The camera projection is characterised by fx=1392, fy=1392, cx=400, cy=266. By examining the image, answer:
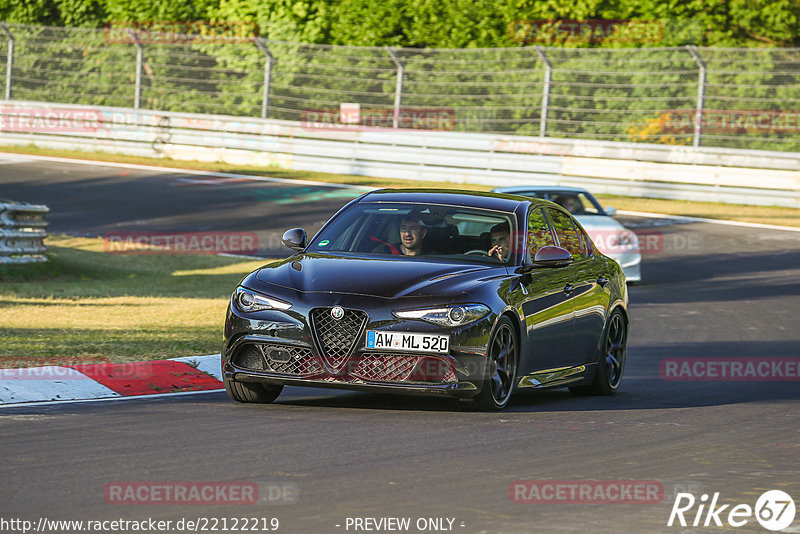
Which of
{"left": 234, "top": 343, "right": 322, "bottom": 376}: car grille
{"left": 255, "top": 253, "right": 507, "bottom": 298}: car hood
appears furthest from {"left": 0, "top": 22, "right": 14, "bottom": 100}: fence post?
{"left": 234, "top": 343, "right": 322, "bottom": 376}: car grille

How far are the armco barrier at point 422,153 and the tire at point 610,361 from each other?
18875 mm

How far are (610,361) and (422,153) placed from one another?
70.0ft

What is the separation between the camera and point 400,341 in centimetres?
846

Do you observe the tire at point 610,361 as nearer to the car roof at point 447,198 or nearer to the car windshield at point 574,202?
the car roof at point 447,198

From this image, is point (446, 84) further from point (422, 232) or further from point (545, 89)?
point (422, 232)

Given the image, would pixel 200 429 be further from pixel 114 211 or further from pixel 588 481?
pixel 114 211

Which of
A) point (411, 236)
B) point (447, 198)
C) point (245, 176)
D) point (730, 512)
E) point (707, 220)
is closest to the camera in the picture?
point (730, 512)

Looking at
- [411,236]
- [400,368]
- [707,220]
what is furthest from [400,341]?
[707,220]

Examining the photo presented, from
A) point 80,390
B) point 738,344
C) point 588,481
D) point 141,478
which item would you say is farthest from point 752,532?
point 738,344

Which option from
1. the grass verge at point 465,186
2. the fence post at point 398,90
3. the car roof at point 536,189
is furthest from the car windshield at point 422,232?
the fence post at point 398,90

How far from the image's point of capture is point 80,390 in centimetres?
927

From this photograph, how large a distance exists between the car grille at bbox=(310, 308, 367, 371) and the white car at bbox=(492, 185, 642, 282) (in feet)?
34.0

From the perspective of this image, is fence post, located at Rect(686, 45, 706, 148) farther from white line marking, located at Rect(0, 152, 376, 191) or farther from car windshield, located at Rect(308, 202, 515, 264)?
car windshield, located at Rect(308, 202, 515, 264)

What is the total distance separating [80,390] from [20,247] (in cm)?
917
